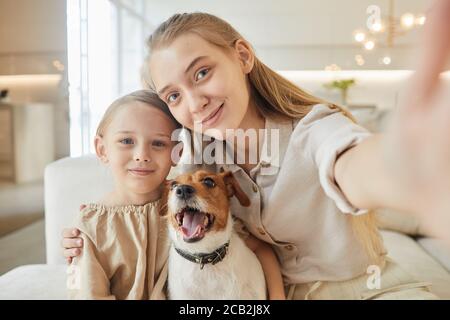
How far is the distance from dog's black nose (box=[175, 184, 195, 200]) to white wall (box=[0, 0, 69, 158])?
235 millimetres

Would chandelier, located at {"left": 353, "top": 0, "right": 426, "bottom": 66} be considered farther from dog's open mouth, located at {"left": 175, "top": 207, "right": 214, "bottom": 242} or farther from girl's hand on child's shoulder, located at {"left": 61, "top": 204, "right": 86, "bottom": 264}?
girl's hand on child's shoulder, located at {"left": 61, "top": 204, "right": 86, "bottom": 264}

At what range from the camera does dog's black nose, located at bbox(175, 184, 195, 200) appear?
58 centimetres

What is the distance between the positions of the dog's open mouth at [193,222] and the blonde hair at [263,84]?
0.19 metres

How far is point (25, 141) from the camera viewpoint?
0.72 m

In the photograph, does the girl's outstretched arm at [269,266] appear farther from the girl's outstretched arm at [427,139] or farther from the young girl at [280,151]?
the girl's outstretched arm at [427,139]

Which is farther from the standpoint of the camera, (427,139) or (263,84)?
(263,84)

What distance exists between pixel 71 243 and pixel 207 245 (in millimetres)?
235

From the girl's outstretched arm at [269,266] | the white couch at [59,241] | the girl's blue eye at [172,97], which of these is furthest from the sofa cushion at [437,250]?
the girl's blue eye at [172,97]

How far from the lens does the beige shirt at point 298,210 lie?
2.02 feet

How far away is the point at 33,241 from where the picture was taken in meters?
0.73

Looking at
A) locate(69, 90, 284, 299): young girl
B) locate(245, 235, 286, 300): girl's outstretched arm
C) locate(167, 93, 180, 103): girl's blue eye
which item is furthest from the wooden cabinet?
locate(245, 235, 286, 300): girl's outstretched arm

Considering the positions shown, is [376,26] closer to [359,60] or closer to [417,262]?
[359,60]

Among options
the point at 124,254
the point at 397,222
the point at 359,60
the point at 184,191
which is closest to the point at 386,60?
the point at 359,60
